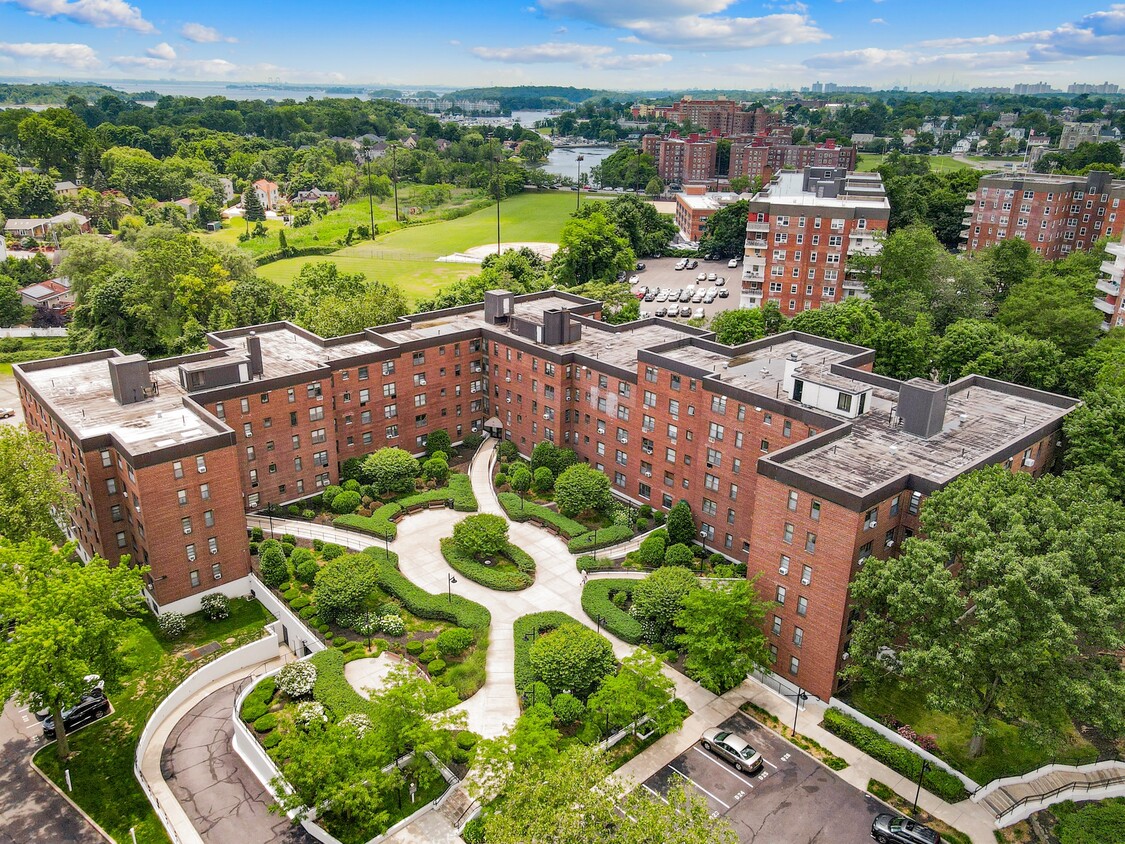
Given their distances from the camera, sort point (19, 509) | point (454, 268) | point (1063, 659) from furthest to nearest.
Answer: point (454, 268) → point (19, 509) → point (1063, 659)

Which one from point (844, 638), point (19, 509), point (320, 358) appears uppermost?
point (320, 358)

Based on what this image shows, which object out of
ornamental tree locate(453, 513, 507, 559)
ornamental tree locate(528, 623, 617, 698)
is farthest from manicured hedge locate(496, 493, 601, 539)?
ornamental tree locate(528, 623, 617, 698)

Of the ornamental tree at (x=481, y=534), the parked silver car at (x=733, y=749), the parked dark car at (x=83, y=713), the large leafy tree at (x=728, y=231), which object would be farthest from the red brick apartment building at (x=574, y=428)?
the large leafy tree at (x=728, y=231)

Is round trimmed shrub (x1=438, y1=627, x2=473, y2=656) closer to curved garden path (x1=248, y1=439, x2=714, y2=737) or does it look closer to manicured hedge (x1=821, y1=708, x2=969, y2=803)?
curved garden path (x1=248, y1=439, x2=714, y2=737)

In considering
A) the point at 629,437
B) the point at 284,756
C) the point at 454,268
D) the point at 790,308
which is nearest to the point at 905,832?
the point at 284,756

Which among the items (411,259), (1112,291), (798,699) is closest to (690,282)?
(411,259)

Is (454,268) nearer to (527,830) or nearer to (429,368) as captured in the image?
(429,368)
